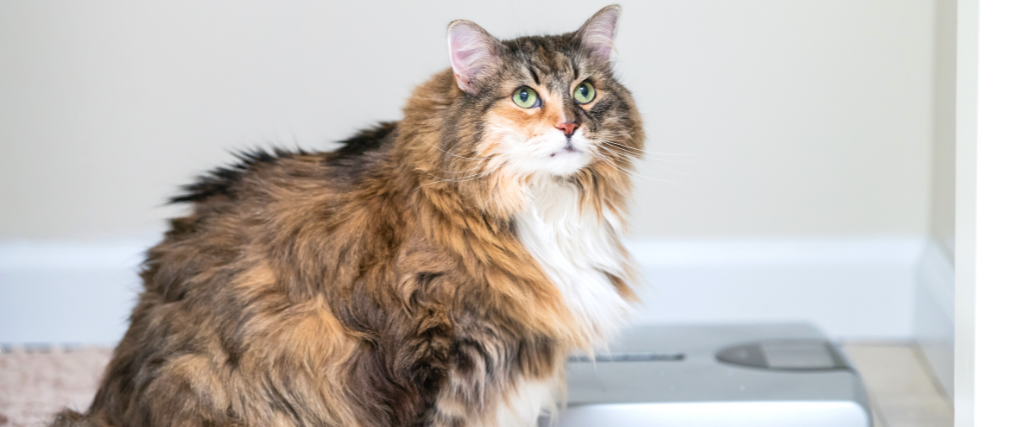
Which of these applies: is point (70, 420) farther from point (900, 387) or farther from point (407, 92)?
point (900, 387)

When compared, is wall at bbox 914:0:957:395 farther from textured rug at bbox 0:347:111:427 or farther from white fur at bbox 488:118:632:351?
textured rug at bbox 0:347:111:427

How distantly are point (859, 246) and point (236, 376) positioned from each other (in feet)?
5.72

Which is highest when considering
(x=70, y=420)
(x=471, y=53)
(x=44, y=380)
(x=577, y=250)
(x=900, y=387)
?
(x=471, y=53)

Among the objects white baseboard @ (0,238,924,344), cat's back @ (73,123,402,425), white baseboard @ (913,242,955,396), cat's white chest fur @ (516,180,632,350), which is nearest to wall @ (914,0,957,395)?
white baseboard @ (913,242,955,396)

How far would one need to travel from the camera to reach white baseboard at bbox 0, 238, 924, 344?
2.07 m

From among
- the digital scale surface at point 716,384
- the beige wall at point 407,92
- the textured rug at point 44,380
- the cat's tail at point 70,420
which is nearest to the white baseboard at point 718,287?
the beige wall at point 407,92

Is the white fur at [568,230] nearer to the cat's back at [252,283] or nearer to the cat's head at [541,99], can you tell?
the cat's head at [541,99]

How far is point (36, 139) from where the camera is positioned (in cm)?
191

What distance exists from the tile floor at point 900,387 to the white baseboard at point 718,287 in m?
0.15

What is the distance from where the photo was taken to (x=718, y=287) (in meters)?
2.19

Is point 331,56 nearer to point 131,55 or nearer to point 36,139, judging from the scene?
point 131,55

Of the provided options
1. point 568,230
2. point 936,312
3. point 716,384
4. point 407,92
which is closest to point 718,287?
point 936,312

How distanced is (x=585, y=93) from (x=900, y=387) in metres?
1.17

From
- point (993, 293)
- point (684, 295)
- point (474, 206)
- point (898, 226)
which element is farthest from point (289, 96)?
point (898, 226)
